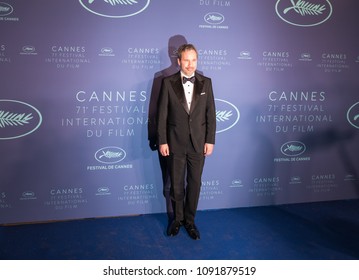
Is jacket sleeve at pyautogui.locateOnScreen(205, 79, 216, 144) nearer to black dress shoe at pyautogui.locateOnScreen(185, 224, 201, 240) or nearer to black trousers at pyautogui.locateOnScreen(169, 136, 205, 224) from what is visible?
black trousers at pyautogui.locateOnScreen(169, 136, 205, 224)

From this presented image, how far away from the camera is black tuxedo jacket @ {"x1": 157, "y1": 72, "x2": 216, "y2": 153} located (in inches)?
121

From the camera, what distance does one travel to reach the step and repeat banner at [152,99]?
3311mm

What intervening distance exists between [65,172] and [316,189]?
3139mm

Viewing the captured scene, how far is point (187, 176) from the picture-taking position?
3.29m

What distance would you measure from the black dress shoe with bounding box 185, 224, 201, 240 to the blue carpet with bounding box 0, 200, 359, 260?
2.1 inches

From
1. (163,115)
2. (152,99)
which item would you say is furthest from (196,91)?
(152,99)

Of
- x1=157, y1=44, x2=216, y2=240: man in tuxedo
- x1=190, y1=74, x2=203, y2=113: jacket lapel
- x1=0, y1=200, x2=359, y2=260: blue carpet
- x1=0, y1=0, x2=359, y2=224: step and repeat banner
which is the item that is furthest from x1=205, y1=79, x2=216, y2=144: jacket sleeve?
x1=0, y1=200, x2=359, y2=260: blue carpet

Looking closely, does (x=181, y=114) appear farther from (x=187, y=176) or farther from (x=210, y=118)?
(x=187, y=176)

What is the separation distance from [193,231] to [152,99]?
4.81 ft

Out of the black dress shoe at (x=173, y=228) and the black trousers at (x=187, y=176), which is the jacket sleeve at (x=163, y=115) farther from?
the black dress shoe at (x=173, y=228)

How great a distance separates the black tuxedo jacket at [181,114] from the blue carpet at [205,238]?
3.00 ft

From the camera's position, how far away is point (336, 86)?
4.05 metres

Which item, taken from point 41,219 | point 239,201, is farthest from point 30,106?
point 239,201
